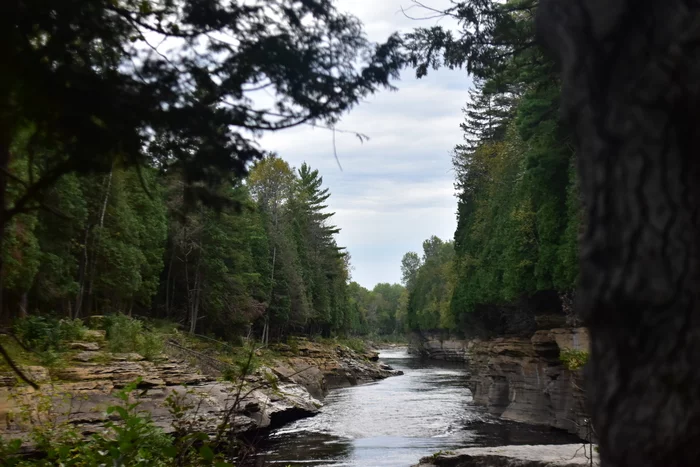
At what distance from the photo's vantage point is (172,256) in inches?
1523

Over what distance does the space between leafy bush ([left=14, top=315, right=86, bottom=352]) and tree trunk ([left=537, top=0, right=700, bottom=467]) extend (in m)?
17.0

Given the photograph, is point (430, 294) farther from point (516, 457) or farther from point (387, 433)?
point (516, 457)

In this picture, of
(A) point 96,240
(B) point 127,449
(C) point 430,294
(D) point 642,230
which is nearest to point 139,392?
(B) point 127,449

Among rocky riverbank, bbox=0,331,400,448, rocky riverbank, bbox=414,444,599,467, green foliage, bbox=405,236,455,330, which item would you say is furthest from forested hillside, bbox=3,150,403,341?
green foliage, bbox=405,236,455,330

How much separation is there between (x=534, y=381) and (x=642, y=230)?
27.6 meters

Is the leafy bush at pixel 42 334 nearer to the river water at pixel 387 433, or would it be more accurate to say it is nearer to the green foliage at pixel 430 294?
the river water at pixel 387 433

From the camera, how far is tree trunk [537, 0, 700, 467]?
97.7 inches

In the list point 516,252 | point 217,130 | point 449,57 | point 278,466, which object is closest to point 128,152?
point 217,130

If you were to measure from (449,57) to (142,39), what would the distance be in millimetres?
3980

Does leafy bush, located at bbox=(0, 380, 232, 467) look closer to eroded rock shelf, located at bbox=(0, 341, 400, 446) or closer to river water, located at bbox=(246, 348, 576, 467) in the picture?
eroded rock shelf, located at bbox=(0, 341, 400, 446)

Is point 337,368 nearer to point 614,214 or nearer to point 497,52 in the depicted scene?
point 497,52

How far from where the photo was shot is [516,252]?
100ft

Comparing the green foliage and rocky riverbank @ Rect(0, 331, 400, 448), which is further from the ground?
the green foliage

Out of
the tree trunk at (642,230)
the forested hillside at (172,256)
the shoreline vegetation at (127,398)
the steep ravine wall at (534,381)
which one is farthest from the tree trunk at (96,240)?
the tree trunk at (642,230)
